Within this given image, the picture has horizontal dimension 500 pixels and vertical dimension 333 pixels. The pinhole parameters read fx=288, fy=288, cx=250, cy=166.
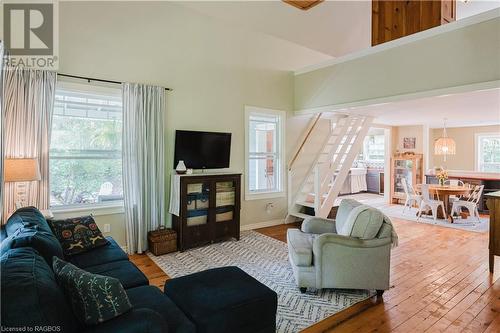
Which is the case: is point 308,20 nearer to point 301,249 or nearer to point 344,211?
point 344,211

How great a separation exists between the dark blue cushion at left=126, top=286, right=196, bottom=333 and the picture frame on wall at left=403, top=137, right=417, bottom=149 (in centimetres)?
896

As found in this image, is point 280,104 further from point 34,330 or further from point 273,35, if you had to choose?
point 34,330

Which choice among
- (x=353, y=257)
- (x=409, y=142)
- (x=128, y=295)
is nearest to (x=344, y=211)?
(x=353, y=257)

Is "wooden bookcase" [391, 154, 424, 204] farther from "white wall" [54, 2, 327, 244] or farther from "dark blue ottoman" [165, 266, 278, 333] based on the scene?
"dark blue ottoman" [165, 266, 278, 333]

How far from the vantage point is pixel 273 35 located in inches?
232

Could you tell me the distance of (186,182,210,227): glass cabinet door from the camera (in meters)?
4.45

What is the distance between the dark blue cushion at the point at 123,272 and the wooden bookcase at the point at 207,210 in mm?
1681

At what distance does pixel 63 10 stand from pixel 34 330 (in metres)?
4.04

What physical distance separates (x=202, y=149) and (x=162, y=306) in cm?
320

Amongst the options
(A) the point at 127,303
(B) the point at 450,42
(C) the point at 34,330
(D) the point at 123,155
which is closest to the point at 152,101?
(D) the point at 123,155

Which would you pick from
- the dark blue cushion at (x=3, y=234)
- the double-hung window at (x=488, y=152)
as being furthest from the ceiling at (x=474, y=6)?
the dark blue cushion at (x=3, y=234)

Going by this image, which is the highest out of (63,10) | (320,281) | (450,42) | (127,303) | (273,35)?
(273,35)

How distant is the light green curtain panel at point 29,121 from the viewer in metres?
3.36

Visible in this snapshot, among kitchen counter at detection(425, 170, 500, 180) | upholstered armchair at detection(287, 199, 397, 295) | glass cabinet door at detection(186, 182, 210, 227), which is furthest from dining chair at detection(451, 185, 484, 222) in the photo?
glass cabinet door at detection(186, 182, 210, 227)
